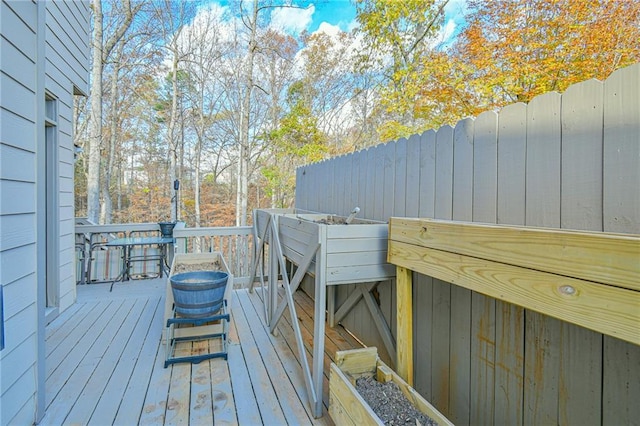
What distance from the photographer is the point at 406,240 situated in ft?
5.77

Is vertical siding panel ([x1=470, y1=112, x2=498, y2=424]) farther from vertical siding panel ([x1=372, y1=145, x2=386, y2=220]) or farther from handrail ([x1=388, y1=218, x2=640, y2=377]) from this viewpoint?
vertical siding panel ([x1=372, y1=145, x2=386, y2=220])

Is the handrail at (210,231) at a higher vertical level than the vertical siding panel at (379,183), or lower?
lower

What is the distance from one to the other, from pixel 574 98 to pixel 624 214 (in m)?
0.47

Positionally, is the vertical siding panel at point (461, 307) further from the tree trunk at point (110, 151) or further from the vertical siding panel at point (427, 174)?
the tree trunk at point (110, 151)

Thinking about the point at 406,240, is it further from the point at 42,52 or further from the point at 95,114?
the point at 95,114

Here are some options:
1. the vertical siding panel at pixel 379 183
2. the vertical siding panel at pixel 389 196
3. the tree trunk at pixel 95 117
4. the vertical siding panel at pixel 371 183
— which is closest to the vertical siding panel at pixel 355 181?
the vertical siding panel at pixel 371 183

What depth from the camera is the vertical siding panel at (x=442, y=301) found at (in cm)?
186

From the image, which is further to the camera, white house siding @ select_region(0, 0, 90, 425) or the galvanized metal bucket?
the galvanized metal bucket

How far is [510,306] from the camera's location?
59.2 inches

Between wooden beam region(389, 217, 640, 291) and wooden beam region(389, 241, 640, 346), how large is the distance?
0.02 m

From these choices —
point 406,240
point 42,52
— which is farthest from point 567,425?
point 42,52

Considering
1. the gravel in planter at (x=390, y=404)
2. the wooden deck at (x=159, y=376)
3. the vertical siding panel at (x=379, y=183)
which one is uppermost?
the vertical siding panel at (x=379, y=183)

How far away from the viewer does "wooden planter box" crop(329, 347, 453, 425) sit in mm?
1457

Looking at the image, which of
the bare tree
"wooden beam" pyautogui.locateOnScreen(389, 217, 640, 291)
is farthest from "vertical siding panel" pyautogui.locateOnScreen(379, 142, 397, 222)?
the bare tree
